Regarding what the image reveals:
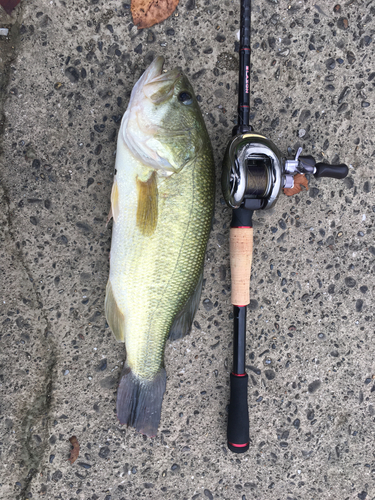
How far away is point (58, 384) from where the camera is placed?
6.98 feet

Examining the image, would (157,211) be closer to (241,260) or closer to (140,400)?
(241,260)

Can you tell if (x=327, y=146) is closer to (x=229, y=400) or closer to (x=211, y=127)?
(x=211, y=127)

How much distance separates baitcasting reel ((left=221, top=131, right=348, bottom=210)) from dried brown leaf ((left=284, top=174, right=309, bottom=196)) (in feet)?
1.18

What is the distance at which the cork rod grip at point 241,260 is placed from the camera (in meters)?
1.92

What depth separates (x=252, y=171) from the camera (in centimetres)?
175

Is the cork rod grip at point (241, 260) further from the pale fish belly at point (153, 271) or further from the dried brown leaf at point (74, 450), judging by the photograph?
the dried brown leaf at point (74, 450)

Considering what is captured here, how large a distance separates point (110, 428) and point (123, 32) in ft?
8.09

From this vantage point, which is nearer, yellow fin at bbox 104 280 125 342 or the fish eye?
the fish eye

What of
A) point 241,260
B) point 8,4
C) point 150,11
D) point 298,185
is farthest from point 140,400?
point 8,4

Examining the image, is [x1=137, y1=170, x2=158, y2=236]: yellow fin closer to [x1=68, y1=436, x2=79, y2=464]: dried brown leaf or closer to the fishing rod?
the fishing rod

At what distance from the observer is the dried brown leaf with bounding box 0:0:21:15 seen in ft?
6.39

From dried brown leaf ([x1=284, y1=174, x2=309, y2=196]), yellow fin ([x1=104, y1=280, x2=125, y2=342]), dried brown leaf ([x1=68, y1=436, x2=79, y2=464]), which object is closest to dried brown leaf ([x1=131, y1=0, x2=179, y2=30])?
dried brown leaf ([x1=284, y1=174, x2=309, y2=196])

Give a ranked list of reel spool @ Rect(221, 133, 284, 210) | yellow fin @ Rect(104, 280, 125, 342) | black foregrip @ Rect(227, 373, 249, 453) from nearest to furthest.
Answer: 1. reel spool @ Rect(221, 133, 284, 210)
2. yellow fin @ Rect(104, 280, 125, 342)
3. black foregrip @ Rect(227, 373, 249, 453)

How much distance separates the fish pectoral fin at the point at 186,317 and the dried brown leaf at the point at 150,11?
5.21 feet
